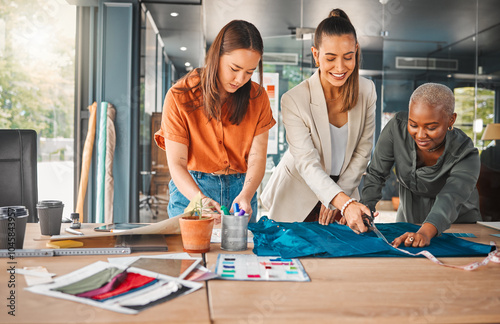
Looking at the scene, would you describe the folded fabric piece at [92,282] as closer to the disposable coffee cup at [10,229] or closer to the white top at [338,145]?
the disposable coffee cup at [10,229]

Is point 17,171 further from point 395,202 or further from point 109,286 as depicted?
point 395,202

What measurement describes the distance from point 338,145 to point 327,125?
12 cm

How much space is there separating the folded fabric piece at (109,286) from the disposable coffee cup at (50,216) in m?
0.61

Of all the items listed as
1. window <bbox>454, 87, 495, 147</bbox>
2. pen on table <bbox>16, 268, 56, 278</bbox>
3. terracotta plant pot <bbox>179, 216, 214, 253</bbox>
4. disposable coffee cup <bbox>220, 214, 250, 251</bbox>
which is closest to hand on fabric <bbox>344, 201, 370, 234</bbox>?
disposable coffee cup <bbox>220, 214, 250, 251</bbox>

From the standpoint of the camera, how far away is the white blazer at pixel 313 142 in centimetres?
192

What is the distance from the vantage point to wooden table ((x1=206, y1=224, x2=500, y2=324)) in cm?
81

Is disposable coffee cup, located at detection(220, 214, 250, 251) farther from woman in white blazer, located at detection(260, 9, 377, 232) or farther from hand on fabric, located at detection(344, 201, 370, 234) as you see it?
woman in white blazer, located at detection(260, 9, 377, 232)

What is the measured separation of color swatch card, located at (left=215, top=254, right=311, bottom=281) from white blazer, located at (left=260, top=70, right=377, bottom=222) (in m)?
0.71

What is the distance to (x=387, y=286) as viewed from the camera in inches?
38.8

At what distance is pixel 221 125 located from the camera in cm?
176

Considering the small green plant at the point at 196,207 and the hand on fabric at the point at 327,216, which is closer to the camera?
the small green plant at the point at 196,207

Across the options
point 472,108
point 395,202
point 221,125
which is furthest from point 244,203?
point 395,202

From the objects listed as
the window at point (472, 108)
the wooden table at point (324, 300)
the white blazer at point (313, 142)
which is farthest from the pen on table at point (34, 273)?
the window at point (472, 108)

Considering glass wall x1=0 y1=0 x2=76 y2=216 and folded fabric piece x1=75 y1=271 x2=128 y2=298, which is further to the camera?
glass wall x1=0 y1=0 x2=76 y2=216
